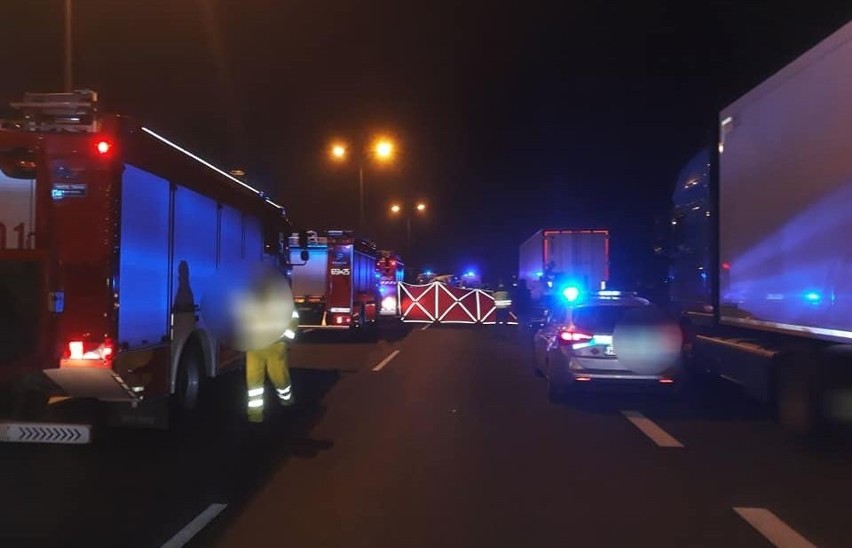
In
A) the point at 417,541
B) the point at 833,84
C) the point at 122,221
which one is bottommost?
the point at 417,541

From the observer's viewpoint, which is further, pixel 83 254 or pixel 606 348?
pixel 606 348

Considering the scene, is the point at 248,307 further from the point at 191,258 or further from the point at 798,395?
the point at 798,395

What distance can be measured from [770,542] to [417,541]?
2.33 m

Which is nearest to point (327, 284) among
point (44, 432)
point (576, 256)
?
point (576, 256)

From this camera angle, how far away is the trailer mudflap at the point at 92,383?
7.60 meters

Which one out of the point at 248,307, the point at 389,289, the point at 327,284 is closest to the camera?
the point at 248,307

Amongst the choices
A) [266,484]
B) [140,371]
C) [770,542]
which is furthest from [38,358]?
[770,542]

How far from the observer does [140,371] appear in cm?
831

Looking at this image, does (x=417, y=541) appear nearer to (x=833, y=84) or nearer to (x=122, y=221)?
(x=122, y=221)

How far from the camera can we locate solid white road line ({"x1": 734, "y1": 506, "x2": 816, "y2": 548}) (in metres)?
5.75

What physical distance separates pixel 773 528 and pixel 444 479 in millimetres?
2702

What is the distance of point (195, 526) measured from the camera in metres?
6.10

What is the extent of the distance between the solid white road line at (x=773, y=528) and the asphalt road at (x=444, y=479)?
0.9 inches

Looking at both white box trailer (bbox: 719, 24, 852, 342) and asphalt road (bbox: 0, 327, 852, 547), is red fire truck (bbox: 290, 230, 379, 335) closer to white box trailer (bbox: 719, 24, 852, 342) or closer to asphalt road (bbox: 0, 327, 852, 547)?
asphalt road (bbox: 0, 327, 852, 547)
